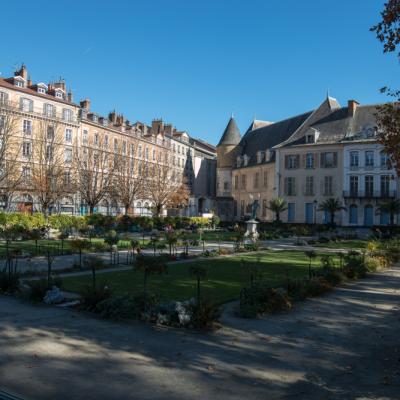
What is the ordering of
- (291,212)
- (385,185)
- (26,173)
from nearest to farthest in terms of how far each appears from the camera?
(26,173)
(385,185)
(291,212)

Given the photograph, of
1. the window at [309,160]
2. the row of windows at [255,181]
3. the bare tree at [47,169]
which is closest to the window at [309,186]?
the window at [309,160]

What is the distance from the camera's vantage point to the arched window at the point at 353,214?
47.0 meters

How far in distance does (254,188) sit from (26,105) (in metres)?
29.4

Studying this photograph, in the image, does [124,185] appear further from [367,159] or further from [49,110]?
[367,159]

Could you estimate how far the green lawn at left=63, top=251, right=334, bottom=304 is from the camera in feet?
36.1

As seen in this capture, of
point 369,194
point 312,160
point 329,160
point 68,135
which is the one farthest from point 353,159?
point 68,135

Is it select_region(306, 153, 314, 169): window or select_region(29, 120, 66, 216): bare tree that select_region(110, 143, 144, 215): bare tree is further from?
select_region(306, 153, 314, 169): window

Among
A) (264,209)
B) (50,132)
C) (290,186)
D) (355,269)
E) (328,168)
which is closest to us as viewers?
(355,269)

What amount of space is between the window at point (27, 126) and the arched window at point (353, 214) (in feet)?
114

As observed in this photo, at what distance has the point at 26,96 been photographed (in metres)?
46.5

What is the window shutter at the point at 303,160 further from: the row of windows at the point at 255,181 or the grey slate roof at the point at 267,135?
the row of windows at the point at 255,181

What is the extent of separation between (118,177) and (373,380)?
40246 mm

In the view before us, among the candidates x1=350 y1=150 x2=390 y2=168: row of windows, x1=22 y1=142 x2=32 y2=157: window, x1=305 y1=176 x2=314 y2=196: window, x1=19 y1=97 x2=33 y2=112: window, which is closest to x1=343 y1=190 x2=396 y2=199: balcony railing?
x1=350 y1=150 x2=390 y2=168: row of windows

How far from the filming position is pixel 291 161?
51.5m
